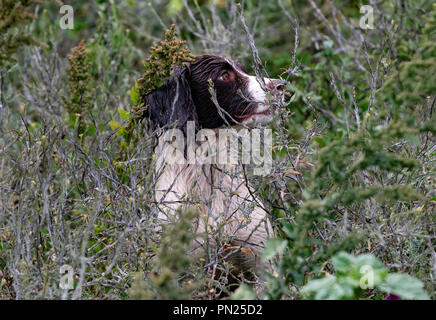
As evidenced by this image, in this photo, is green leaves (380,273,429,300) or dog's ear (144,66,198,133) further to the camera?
dog's ear (144,66,198,133)

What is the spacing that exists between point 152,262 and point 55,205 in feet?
2.11

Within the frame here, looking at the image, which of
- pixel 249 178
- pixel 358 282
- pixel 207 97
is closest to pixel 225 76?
pixel 207 97

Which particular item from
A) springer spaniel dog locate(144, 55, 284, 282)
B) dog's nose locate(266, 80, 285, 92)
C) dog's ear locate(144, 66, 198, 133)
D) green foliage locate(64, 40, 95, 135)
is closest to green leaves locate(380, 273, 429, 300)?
springer spaniel dog locate(144, 55, 284, 282)

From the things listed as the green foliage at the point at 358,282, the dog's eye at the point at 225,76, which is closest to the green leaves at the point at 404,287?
the green foliage at the point at 358,282

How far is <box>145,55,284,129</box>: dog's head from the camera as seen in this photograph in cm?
339

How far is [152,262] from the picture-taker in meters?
2.84

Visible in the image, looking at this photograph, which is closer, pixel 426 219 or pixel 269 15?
pixel 426 219

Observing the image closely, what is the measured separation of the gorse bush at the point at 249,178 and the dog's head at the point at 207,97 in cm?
11
